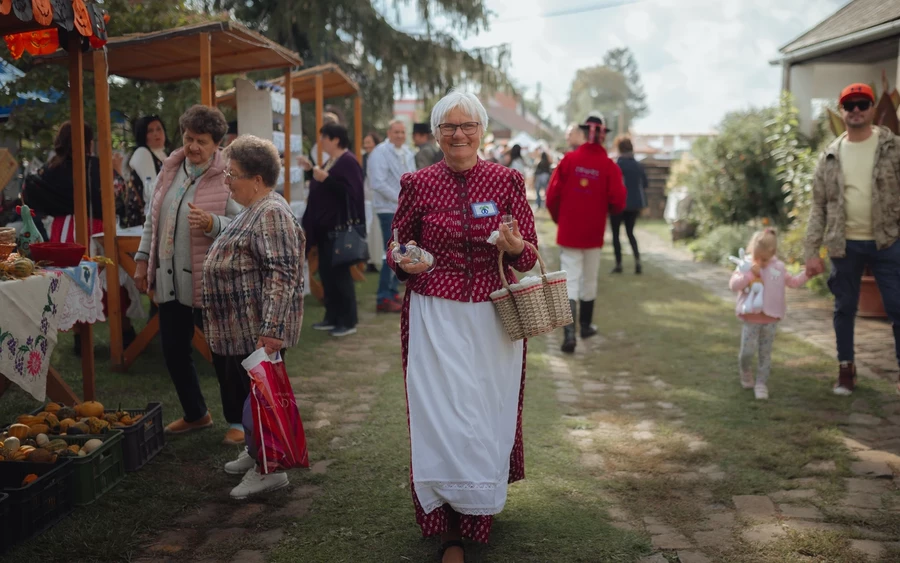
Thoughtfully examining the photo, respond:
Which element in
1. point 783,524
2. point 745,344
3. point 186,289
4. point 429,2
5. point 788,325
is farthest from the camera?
point 429,2

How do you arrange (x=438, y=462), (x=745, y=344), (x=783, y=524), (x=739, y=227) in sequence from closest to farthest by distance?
(x=438, y=462)
(x=783, y=524)
(x=745, y=344)
(x=739, y=227)

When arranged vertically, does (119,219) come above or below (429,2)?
below

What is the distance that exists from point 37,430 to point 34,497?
75 centimetres

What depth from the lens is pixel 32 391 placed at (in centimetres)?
448

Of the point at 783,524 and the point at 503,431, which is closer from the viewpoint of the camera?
the point at 503,431

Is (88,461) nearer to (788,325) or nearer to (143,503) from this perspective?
(143,503)

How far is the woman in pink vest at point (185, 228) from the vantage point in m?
5.03

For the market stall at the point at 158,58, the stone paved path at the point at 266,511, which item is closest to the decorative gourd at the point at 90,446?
the stone paved path at the point at 266,511

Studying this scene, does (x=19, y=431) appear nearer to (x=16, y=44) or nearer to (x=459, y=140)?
(x=16, y=44)

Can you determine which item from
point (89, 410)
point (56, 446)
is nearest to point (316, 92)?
point (89, 410)

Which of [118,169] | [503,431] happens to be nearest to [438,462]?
[503,431]

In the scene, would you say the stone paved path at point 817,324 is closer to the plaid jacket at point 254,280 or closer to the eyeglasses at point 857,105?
the eyeglasses at point 857,105

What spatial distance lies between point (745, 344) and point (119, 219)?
18.1 feet

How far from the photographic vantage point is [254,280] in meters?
4.47
